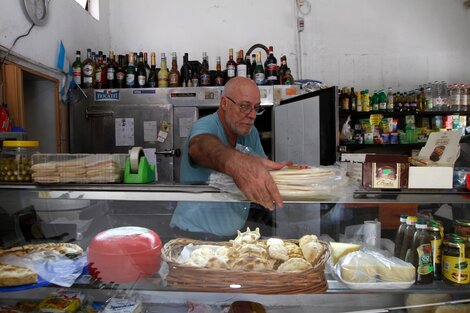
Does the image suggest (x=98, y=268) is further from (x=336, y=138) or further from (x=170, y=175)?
(x=170, y=175)

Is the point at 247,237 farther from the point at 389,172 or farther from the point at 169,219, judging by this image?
the point at 389,172

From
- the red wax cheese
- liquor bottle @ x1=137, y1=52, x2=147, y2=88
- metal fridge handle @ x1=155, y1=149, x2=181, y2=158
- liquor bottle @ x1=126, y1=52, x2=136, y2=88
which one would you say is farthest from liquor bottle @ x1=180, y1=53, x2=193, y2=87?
the red wax cheese

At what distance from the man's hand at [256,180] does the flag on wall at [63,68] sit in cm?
348

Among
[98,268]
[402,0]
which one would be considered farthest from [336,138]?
[402,0]

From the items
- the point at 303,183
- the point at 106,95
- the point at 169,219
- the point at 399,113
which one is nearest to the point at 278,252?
the point at 303,183

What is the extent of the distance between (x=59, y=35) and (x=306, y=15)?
325 centimetres

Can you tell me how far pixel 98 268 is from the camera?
1.22 meters

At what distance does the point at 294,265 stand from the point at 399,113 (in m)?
4.08

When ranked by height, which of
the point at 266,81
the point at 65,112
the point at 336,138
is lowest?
the point at 336,138

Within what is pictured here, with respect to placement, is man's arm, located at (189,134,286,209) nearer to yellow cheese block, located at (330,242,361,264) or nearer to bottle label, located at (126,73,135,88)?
yellow cheese block, located at (330,242,361,264)

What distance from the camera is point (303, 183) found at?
1202 millimetres

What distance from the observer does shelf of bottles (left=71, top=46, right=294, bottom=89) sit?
13.8ft

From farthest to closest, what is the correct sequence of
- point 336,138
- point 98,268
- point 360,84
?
point 360,84, point 336,138, point 98,268

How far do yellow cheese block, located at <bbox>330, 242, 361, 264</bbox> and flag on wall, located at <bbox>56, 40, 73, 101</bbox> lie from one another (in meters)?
3.65
